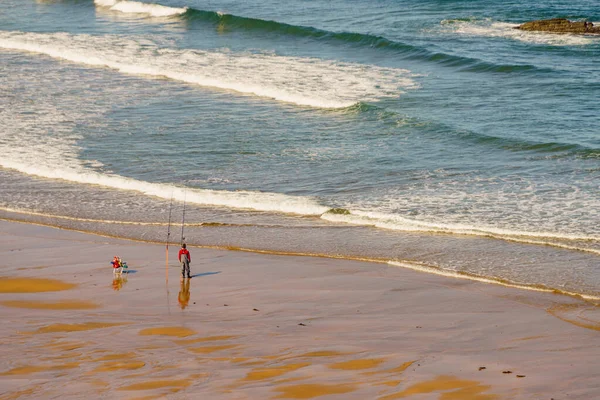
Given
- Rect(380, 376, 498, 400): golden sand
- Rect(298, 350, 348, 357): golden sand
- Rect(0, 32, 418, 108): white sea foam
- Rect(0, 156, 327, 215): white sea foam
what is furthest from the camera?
Rect(0, 32, 418, 108): white sea foam

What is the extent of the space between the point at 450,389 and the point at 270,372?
81.0 inches

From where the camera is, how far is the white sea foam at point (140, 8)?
144ft

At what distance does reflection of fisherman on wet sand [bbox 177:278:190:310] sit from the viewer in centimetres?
1265

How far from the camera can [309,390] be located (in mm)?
9531

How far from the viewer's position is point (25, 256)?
48.9 ft

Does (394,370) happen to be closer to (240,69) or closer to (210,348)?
(210,348)

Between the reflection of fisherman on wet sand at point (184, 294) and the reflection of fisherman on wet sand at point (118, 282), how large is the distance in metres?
0.92

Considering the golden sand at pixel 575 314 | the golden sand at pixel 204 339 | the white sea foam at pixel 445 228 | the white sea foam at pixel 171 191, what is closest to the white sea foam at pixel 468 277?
the golden sand at pixel 575 314

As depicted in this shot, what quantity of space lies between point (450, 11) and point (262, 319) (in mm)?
32389

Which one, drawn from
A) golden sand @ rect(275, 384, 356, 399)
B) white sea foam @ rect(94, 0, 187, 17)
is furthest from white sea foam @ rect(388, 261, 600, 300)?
white sea foam @ rect(94, 0, 187, 17)

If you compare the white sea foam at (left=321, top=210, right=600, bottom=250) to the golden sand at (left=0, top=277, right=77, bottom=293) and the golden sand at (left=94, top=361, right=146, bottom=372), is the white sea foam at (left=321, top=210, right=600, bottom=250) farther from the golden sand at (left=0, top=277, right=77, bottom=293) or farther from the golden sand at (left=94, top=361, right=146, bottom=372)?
the golden sand at (left=94, top=361, right=146, bottom=372)

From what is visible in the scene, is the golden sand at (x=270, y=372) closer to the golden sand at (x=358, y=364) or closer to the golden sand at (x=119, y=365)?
the golden sand at (x=358, y=364)

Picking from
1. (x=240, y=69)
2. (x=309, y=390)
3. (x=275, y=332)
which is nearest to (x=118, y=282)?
(x=275, y=332)

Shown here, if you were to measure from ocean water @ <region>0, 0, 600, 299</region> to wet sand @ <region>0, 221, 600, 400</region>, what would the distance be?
3.36 ft
